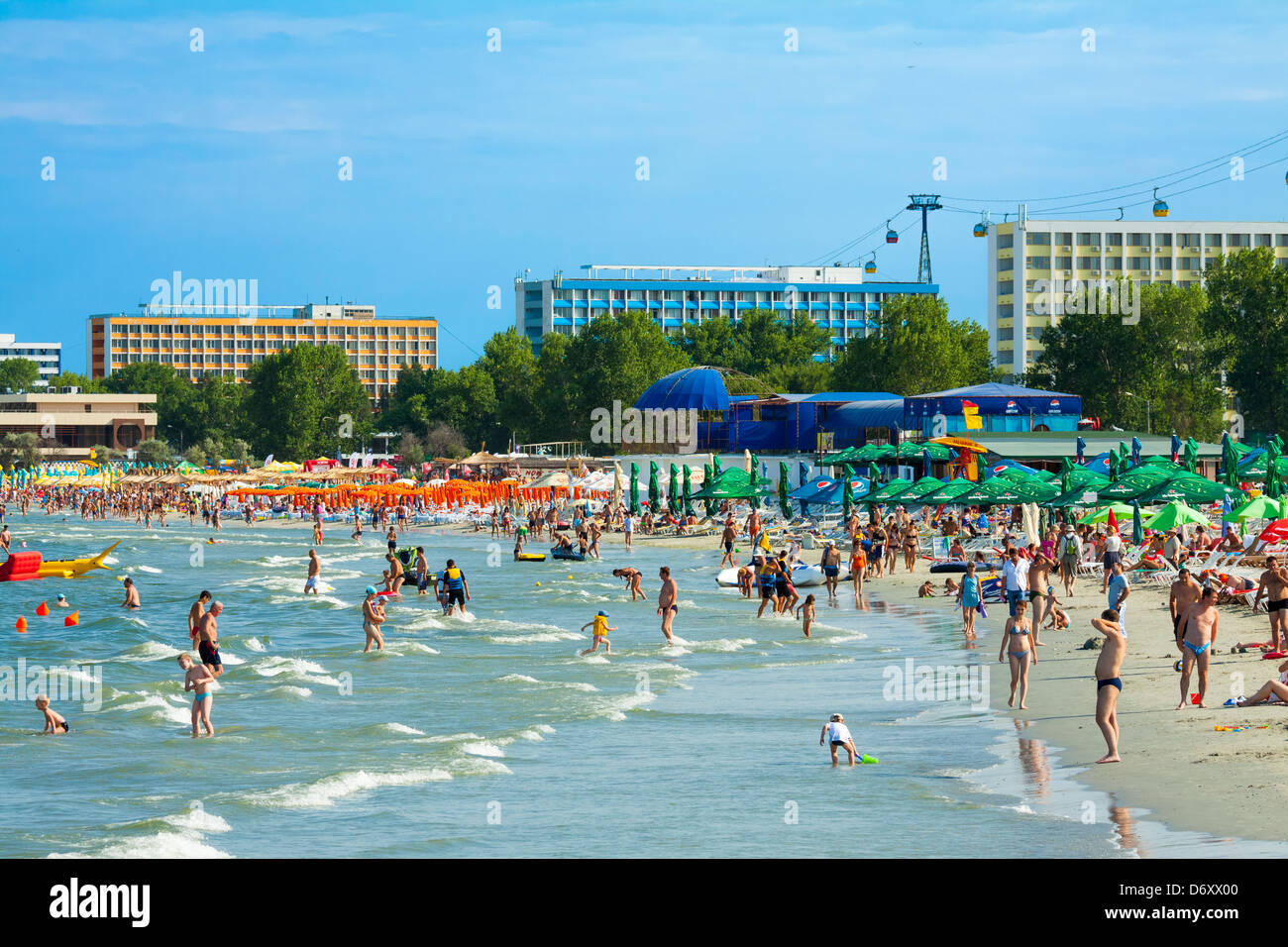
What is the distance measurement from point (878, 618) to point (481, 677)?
35.5 feet

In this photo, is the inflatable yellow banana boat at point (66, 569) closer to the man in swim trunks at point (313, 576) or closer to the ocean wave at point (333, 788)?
the man in swim trunks at point (313, 576)

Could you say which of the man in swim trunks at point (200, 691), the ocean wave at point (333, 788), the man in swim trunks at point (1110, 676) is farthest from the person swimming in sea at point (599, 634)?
the man in swim trunks at point (1110, 676)

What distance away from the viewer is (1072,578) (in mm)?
32344

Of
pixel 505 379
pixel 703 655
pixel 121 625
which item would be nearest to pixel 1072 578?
pixel 703 655

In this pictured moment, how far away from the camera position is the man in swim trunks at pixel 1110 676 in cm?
1472

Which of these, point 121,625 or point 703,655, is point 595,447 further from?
point 703,655

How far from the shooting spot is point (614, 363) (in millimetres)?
121500

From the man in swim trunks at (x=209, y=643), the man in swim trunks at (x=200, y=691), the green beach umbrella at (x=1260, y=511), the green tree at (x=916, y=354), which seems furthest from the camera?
the green tree at (x=916, y=354)

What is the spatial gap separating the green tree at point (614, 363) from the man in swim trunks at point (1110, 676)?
105 metres

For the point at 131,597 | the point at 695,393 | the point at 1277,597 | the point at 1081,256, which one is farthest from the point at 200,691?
the point at 1081,256

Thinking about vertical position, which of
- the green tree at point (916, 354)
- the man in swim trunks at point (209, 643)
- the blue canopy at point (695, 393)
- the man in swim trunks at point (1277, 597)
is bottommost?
the man in swim trunks at point (209, 643)

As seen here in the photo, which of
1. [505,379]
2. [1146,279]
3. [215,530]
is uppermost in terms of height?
[1146,279]

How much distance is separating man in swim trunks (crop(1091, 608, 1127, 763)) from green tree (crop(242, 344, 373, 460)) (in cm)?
13433
